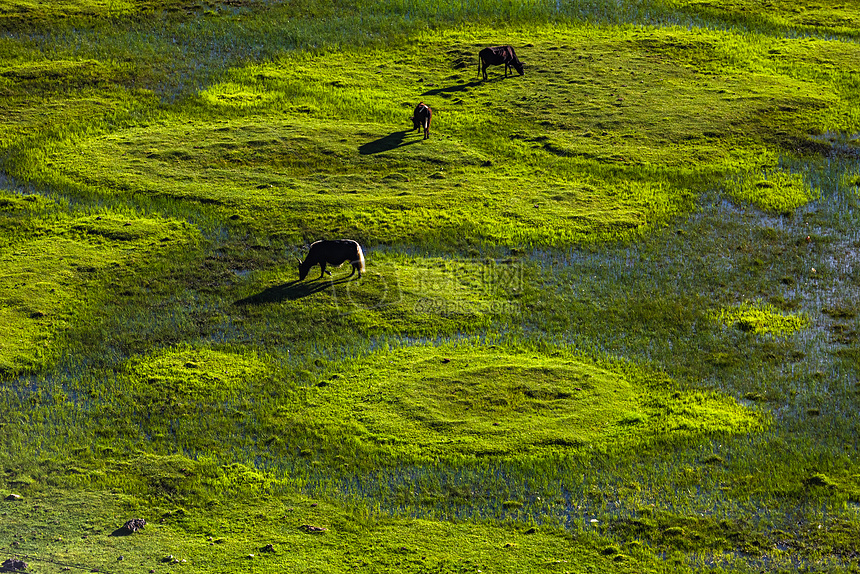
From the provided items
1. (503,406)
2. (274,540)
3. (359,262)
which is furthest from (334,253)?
(274,540)

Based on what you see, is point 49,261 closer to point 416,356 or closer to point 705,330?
point 416,356

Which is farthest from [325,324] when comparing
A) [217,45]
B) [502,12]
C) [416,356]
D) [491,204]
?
[502,12]

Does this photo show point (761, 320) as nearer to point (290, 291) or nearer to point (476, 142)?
point (290, 291)

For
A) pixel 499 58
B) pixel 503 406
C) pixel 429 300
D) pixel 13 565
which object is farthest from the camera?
pixel 499 58

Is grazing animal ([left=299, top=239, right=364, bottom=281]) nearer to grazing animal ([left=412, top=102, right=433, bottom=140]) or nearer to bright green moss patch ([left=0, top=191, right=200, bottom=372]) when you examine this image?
bright green moss patch ([left=0, top=191, right=200, bottom=372])

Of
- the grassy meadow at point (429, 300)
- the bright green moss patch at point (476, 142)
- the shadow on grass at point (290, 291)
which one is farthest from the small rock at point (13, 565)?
the bright green moss patch at point (476, 142)

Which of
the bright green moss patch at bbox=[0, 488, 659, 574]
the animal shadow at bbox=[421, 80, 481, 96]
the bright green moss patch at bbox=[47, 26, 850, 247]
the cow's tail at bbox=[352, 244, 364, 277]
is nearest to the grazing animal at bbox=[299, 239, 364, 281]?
the cow's tail at bbox=[352, 244, 364, 277]

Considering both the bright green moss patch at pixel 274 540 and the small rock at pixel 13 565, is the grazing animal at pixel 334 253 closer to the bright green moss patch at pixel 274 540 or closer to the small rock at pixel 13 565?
the bright green moss patch at pixel 274 540

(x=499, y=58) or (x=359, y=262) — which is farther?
(x=499, y=58)
